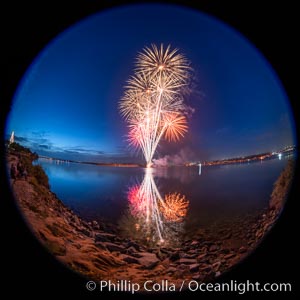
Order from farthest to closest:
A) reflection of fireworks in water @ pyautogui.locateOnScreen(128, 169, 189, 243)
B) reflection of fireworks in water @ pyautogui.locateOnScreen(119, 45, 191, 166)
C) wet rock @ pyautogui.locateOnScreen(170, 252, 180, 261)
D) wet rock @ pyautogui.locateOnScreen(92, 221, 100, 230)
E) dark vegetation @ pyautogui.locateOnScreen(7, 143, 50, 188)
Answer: dark vegetation @ pyautogui.locateOnScreen(7, 143, 50, 188)
reflection of fireworks in water @ pyautogui.locateOnScreen(119, 45, 191, 166)
wet rock @ pyautogui.locateOnScreen(92, 221, 100, 230)
wet rock @ pyautogui.locateOnScreen(170, 252, 180, 261)
reflection of fireworks in water @ pyautogui.locateOnScreen(128, 169, 189, 243)

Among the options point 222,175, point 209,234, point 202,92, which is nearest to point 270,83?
point 202,92

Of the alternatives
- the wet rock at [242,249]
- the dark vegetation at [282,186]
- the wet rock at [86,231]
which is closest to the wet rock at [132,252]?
the wet rock at [86,231]

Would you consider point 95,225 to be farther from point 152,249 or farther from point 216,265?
point 216,265

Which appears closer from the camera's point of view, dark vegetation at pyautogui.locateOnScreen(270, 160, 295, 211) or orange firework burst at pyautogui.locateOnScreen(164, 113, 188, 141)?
orange firework burst at pyautogui.locateOnScreen(164, 113, 188, 141)

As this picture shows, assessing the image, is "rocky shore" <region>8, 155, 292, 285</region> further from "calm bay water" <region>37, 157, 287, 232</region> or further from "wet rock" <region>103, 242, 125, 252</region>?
"calm bay water" <region>37, 157, 287, 232</region>

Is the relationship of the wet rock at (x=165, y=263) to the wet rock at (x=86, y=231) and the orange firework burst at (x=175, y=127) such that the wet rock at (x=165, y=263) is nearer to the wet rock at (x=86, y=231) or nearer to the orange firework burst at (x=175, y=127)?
the wet rock at (x=86, y=231)

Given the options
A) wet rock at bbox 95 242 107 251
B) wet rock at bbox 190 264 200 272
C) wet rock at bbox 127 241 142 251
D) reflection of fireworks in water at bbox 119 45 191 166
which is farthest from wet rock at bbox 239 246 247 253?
wet rock at bbox 95 242 107 251

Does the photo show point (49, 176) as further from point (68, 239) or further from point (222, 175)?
point (222, 175)
